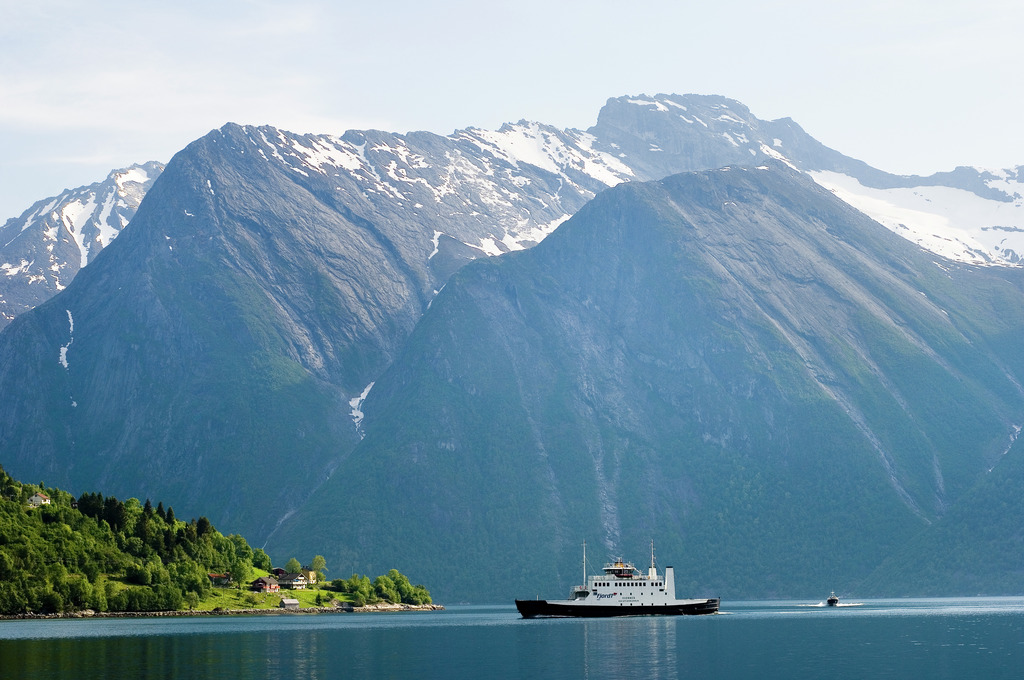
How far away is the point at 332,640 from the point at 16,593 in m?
67.8

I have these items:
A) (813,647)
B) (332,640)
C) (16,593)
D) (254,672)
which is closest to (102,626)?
(16,593)

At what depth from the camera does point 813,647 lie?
136 meters

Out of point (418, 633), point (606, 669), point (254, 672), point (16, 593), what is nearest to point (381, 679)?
point (254, 672)

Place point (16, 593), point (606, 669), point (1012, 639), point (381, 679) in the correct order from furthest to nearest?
point (16, 593) < point (1012, 639) < point (606, 669) < point (381, 679)

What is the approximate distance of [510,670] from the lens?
4577 inches

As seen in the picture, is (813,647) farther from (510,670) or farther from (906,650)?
(510,670)

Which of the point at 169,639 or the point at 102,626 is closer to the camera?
the point at 169,639

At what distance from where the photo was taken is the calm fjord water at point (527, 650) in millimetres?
112688

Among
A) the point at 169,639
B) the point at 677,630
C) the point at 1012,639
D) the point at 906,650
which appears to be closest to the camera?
the point at 906,650

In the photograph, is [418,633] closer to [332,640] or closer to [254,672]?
[332,640]

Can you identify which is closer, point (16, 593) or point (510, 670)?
point (510, 670)

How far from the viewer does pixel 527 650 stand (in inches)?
5581

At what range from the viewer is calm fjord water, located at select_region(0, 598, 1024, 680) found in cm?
11269

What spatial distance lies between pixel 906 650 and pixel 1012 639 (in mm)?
19998
